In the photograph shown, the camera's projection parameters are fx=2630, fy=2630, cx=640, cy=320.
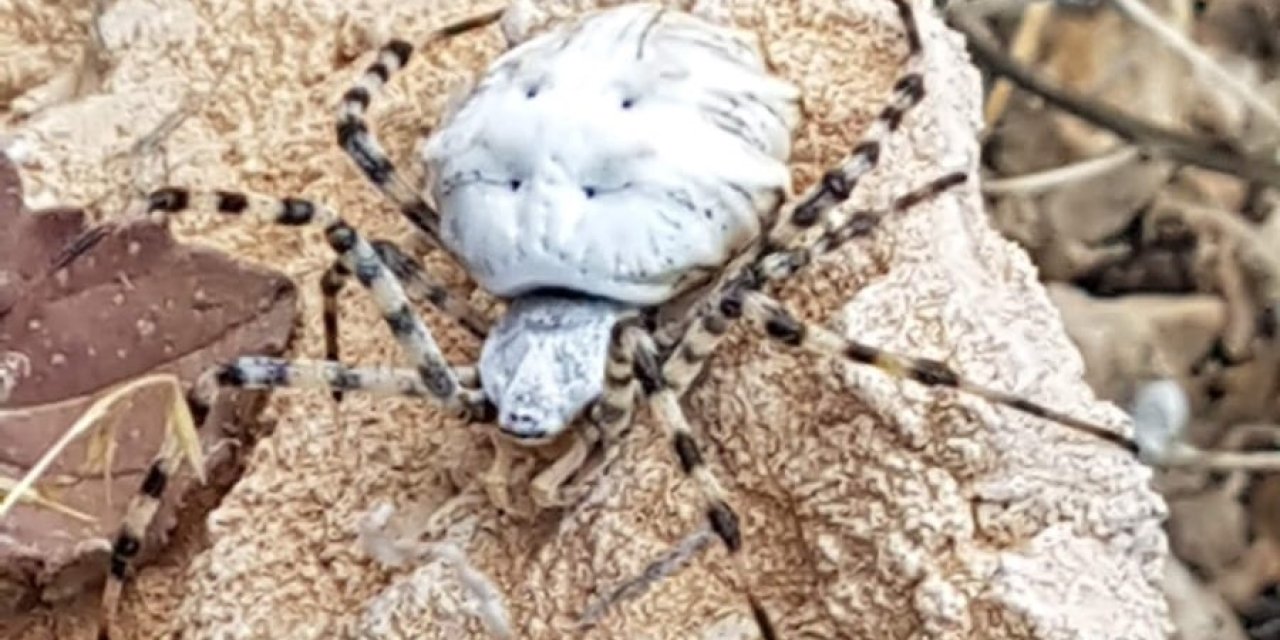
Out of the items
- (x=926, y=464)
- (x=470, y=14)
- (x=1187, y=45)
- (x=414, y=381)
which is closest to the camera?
(x=926, y=464)

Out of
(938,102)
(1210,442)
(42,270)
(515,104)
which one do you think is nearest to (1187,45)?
(1210,442)

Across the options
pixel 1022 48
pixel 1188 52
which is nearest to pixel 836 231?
pixel 1188 52

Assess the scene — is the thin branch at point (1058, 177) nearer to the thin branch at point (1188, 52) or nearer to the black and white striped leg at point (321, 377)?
the thin branch at point (1188, 52)

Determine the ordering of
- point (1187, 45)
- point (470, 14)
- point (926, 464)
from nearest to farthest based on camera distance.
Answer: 1. point (926, 464)
2. point (470, 14)
3. point (1187, 45)

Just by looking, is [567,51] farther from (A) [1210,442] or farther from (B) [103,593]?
(A) [1210,442]

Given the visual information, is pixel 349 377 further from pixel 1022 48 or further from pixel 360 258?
pixel 1022 48

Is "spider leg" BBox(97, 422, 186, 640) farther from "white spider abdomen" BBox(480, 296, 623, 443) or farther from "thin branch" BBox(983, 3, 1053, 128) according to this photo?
"thin branch" BBox(983, 3, 1053, 128)
